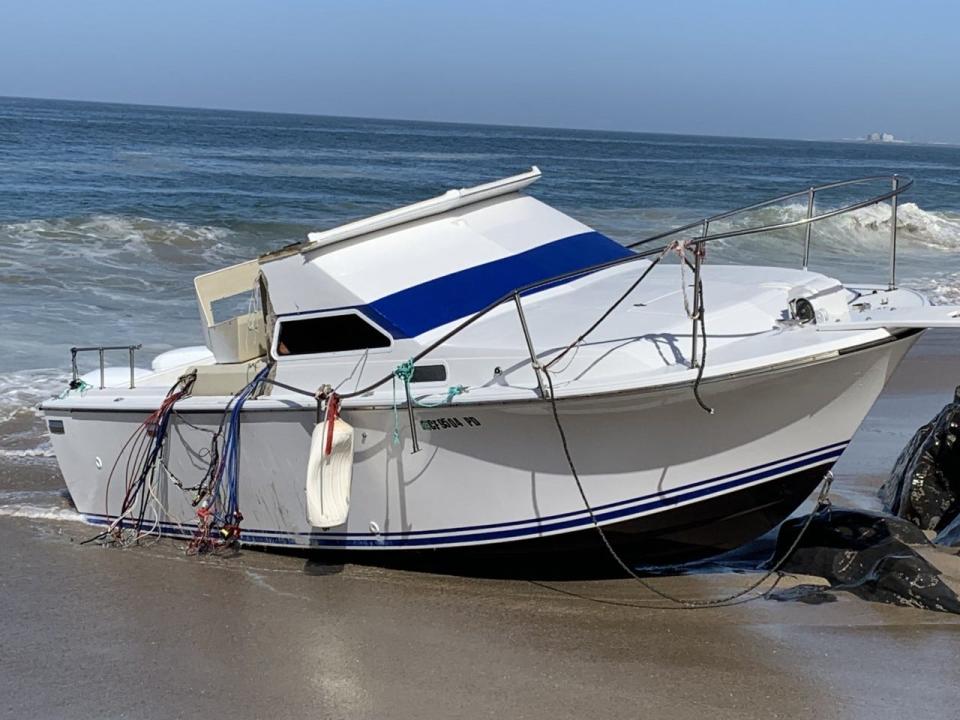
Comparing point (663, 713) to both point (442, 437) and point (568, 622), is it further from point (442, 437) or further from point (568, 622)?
point (442, 437)

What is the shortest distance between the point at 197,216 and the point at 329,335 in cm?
2082

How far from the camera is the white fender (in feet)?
20.4

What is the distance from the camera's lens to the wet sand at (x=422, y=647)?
16.7 ft

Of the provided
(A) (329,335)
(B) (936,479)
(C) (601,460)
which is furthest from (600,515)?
(B) (936,479)

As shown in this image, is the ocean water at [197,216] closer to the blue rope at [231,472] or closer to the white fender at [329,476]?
the blue rope at [231,472]

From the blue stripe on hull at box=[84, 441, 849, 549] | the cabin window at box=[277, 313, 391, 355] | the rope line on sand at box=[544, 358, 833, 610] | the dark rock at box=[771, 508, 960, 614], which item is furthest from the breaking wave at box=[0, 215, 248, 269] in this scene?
the dark rock at box=[771, 508, 960, 614]

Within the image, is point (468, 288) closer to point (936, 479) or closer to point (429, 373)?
point (429, 373)

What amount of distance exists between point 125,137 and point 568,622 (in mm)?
56664

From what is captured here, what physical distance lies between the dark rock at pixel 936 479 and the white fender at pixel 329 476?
361 cm

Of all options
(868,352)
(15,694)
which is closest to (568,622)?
(868,352)

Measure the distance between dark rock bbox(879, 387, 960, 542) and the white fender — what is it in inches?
142

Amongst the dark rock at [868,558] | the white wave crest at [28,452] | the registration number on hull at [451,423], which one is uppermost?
the registration number on hull at [451,423]

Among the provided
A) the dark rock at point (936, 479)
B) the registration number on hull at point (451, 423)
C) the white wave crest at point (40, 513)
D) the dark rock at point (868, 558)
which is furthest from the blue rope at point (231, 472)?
the dark rock at point (936, 479)

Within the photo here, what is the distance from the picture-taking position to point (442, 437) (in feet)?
20.2
